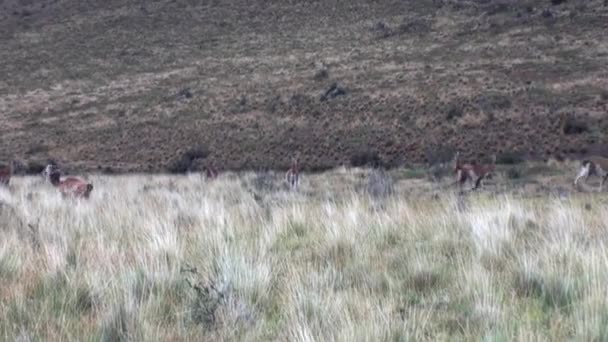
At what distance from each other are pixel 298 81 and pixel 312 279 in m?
45.6

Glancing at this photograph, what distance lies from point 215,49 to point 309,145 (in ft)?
82.5

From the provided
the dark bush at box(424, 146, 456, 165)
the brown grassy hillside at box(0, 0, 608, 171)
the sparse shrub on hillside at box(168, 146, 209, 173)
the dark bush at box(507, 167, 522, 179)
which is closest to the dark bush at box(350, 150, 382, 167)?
the brown grassy hillside at box(0, 0, 608, 171)

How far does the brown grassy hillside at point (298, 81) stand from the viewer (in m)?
36.3

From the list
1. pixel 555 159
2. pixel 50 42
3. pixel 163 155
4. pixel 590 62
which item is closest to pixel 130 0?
pixel 50 42

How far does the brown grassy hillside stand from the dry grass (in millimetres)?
22286

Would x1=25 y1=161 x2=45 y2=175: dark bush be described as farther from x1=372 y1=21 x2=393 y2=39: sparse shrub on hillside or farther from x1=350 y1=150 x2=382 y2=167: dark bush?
x1=372 y1=21 x2=393 y2=39: sparse shrub on hillside

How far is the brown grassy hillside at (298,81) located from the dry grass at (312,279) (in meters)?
22.3

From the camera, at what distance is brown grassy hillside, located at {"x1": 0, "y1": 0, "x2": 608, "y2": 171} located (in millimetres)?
36344

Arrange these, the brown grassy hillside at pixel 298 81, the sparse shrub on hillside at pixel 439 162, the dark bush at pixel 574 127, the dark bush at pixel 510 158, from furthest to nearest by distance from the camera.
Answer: the brown grassy hillside at pixel 298 81 < the dark bush at pixel 574 127 < the dark bush at pixel 510 158 < the sparse shrub on hillside at pixel 439 162

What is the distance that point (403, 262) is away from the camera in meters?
5.74

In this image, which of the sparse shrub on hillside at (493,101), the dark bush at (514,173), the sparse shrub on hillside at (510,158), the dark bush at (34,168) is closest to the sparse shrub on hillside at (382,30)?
the sparse shrub on hillside at (493,101)

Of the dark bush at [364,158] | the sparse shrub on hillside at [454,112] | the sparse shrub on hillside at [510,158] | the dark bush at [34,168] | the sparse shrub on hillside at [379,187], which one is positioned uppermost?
the sparse shrub on hillside at [379,187]

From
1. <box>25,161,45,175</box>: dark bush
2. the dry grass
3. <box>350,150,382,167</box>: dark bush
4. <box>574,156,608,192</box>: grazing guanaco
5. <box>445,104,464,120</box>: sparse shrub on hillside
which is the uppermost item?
the dry grass

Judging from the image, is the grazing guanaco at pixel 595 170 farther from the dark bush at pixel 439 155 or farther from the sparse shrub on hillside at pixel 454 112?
the sparse shrub on hillside at pixel 454 112
